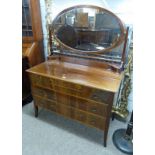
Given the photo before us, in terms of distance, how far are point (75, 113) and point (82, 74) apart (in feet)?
1.42

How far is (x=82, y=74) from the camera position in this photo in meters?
1.50

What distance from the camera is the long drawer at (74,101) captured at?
135 cm

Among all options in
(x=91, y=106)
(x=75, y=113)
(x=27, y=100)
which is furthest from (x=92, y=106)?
(x=27, y=100)

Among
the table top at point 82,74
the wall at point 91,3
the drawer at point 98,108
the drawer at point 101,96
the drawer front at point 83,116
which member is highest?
the wall at point 91,3

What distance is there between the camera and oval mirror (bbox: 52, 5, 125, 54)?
145 cm

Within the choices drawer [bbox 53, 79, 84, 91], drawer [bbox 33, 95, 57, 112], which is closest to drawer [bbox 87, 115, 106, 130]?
drawer [bbox 53, 79, 84, 91]

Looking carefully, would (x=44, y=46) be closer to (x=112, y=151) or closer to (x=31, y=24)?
(x=31, y=24)

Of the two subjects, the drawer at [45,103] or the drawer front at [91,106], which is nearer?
the drawer front at [91,106]

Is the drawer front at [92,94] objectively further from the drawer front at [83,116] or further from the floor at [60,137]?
the floor at [60,137]

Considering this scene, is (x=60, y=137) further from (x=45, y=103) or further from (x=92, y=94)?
(x=92, y=94)

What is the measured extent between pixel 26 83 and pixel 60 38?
0.90m

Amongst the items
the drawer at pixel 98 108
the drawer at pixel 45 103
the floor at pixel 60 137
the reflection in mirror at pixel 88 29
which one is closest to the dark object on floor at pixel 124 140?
the floor at pixel 60 137
